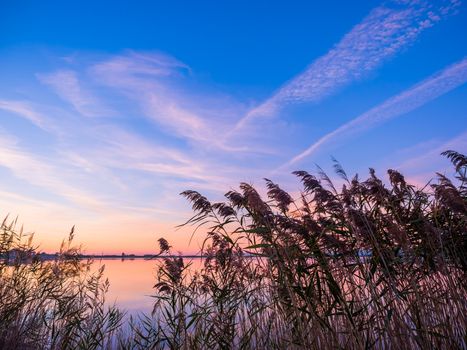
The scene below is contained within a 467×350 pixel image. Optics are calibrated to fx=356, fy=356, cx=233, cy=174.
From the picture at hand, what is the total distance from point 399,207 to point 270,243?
7.57 feet

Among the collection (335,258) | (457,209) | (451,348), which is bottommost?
(451,348)

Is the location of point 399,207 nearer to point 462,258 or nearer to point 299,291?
point 462,258

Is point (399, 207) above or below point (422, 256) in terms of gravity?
above

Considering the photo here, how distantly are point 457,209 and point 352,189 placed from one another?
144cm

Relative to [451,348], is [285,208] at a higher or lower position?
higher

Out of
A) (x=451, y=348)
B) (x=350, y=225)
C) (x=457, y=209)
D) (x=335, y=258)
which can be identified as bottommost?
(x=451, y=348)

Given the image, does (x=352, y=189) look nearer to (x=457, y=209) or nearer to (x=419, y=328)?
(x=457, y=209)

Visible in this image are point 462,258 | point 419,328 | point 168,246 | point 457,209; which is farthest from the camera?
point 168,246

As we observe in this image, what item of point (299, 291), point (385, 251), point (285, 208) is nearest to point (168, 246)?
point (285, 208)

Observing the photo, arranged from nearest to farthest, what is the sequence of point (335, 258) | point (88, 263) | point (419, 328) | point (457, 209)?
point (419, 328) → point (335, 258) → point (457, 209) → point (88, 263)

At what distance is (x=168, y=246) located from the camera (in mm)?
7719

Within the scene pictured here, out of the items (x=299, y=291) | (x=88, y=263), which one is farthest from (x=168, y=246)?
(x=88, y=263)

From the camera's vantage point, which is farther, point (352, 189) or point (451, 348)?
point (352, 189)

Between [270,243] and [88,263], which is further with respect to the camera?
[88,263]
